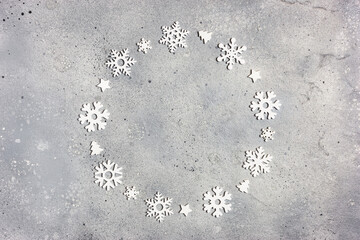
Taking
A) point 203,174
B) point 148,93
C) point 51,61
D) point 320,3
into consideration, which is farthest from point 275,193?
point 51,61

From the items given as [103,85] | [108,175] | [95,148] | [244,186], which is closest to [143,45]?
[103,85]

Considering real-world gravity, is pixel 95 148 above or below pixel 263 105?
below

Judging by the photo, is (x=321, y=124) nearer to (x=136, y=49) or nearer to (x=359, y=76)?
(x=359, y=76)

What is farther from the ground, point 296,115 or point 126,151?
point 296,115

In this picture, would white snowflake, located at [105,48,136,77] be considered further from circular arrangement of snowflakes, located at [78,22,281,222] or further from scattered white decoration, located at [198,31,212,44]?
scattered white decoration, located at [198,31,212,44]

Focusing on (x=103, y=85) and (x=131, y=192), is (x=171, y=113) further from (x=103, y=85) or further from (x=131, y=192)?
(x=131, y=192)

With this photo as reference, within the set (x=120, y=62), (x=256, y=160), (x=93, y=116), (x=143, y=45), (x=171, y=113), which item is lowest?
(x=256, y=160)
